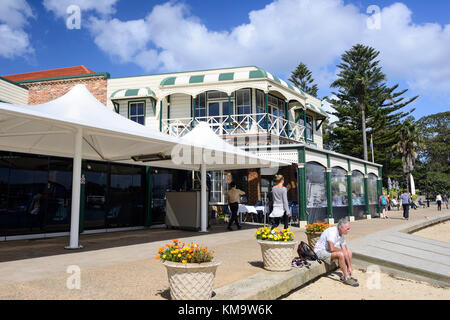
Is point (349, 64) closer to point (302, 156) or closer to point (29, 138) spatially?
point (302, 156)

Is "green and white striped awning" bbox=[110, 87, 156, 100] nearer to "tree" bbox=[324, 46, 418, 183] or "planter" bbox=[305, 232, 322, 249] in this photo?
"planter" bbox=[305, 232, 322, 249]

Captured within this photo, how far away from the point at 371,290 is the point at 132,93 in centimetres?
1424

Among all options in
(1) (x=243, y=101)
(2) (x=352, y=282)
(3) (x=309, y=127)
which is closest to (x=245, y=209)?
(1) (x=243, y=101)

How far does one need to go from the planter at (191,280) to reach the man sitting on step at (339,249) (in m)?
2.83

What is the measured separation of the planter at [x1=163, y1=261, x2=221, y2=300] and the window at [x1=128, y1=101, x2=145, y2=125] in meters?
14.6

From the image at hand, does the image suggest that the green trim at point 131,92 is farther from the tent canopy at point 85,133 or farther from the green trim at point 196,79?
the tent canopy at point 85,133

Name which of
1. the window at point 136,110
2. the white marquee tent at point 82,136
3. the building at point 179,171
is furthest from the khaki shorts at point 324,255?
the window at point 136,110

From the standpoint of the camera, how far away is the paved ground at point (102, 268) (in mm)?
3841

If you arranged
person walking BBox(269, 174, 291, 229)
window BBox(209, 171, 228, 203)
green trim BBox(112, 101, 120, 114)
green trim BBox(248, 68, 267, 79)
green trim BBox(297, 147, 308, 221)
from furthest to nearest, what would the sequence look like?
1. green trim BBox(112, 101, 120, 114)
2. window BBox(209, 171, 228, 203)
3. green trim BBox(248, 68, 267, 79)
4. green trim BBox(297, 147, 308, 221)
5. person walking BBox(269, 174, 291, 229)

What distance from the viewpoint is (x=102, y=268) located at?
5145 mm

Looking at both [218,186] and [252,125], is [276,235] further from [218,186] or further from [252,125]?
[218,186]

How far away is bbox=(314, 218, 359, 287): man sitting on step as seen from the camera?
212 inches

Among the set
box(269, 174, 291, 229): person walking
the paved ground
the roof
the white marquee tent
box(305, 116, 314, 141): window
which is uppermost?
the roof

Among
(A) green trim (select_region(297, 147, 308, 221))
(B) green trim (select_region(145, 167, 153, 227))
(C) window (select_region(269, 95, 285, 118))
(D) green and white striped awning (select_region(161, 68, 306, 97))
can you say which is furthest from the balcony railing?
(B) green trim (select_region(145, 167, 153, 227))
